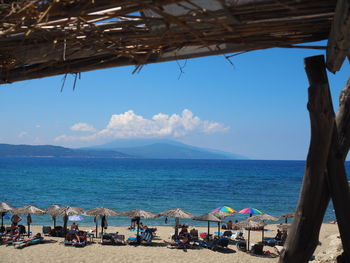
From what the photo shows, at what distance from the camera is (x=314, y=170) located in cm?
191

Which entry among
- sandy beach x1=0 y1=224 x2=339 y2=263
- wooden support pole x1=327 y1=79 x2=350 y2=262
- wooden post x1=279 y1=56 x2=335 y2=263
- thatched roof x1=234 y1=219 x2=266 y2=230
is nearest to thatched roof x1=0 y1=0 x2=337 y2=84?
wooden post x1=279 y1=56 x2=335 y2=263

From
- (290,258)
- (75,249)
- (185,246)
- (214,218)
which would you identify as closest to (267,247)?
(214,218)

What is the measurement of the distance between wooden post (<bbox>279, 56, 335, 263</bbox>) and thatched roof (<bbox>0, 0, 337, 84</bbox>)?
0.94ft

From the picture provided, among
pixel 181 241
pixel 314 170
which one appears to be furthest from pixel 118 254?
pixel 314 170

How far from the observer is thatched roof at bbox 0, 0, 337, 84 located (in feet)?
4.57

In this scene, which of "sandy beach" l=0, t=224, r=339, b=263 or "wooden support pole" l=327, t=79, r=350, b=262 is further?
"sandy beach" l=0, t=224, r=339, b=263

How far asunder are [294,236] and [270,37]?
3.67 ft

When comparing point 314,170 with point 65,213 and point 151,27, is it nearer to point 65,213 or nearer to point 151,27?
point 151,27

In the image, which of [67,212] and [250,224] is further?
[67,212]

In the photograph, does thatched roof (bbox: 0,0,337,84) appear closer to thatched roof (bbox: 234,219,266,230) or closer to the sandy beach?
the sandy beach

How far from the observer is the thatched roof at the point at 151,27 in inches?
54.8

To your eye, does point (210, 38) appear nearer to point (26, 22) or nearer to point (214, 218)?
point (26, 22)

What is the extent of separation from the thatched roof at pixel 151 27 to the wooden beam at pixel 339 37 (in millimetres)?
86

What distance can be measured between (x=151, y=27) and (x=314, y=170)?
3.80ft
